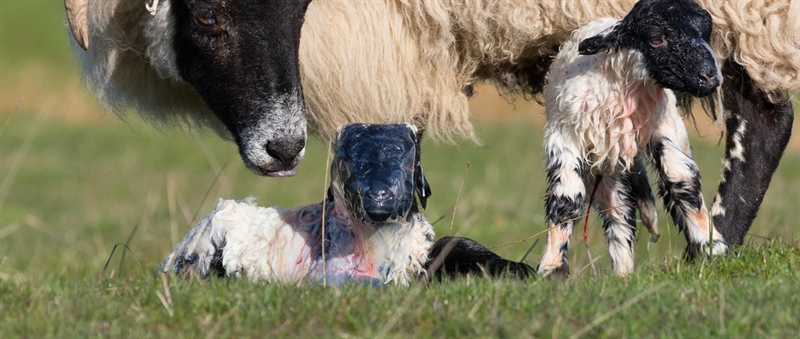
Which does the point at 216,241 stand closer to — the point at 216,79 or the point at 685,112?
the point at 216,79

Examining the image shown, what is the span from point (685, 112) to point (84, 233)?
8.01 m

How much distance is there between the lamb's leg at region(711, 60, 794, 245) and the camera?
5332 mm

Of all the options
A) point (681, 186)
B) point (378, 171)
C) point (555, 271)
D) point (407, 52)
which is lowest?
point (555, 271)

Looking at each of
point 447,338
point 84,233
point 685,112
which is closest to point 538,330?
point 447,338

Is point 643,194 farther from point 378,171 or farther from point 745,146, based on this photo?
point 378,171

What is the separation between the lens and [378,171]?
13.4ft

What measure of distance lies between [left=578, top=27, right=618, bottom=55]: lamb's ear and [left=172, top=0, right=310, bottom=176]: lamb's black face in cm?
128

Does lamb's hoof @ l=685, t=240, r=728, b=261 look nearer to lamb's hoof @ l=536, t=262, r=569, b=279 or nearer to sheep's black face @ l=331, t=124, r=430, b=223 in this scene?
lamb's hoof @ l=536, t=262, r=569, b=279

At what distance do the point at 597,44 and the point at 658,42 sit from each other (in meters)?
0.25

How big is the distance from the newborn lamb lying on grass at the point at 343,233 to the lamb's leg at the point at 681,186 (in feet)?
2.40

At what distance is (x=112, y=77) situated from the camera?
5.68 metres

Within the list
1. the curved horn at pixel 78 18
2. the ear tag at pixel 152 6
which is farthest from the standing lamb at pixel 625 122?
the curved horn at pixel 78 18

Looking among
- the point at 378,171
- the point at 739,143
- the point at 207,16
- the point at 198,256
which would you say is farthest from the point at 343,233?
the point at 739,143

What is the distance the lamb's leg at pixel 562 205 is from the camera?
176 inches
